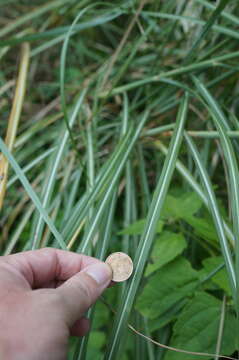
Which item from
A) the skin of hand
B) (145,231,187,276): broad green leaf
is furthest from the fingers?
(145,231,187,276): broad green leaf

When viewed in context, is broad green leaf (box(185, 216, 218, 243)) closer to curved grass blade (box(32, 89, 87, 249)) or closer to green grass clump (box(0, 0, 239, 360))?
green grass clump (box(0, 0, 239, 360))

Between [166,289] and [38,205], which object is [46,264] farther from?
[166,289]

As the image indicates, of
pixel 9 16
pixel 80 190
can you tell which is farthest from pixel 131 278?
pixel 9 16

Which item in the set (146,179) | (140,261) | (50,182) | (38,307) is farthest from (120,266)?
(146,179)

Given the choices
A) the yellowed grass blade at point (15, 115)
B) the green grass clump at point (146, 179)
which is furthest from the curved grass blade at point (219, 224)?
the yellowed grass blade at point (15, 115)

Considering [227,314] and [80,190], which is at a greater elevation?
[80,190]

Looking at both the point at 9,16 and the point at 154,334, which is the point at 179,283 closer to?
the point at 154,334
